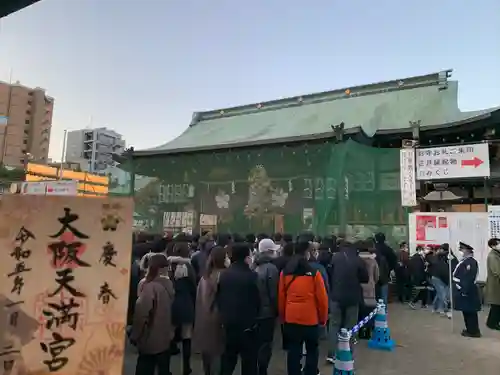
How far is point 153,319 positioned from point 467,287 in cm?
600

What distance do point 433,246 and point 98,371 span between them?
11138 millimetres

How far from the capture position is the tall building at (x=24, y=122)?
49.9 meters

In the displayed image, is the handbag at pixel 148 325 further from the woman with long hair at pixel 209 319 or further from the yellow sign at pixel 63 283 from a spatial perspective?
the yellow sign at pixel 63 283

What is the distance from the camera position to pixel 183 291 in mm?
4258

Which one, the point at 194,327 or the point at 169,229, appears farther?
the point at 169,229

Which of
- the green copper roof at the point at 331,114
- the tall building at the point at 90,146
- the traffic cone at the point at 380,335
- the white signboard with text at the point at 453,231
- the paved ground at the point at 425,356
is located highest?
the tall building at the point at 90,146

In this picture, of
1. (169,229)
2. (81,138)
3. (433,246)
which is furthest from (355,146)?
(81,138)

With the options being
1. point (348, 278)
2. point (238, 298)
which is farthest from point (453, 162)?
point (238, 298)

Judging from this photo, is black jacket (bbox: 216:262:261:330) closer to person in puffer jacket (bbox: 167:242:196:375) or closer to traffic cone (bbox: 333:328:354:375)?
person in puffer jacket (bbox: 167:242:196:375)

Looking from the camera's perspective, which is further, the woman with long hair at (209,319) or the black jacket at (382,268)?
the black jacket at (382,268)

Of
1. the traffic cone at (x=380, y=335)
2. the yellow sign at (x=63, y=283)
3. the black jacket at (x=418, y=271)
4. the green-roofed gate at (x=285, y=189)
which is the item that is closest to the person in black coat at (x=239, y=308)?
the yellow sign at (x=63, y=283)

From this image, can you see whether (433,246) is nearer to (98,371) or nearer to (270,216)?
(270,216)

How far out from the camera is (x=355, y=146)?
35.7 feet

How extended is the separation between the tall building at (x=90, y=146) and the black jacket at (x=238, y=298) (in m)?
47.5
